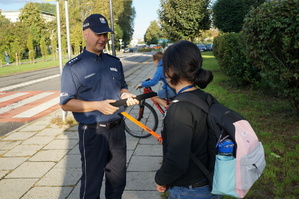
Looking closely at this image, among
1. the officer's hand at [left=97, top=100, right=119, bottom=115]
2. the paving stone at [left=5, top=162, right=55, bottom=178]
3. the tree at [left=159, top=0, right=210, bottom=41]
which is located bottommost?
the paving stone at [left=5, top=162, right=55, bottom=178]

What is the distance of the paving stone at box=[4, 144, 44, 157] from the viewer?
17.5 feet

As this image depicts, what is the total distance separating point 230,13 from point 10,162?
90.3ft

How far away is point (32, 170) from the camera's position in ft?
15.0

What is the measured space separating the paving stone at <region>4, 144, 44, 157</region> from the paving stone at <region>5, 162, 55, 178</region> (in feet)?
1.71

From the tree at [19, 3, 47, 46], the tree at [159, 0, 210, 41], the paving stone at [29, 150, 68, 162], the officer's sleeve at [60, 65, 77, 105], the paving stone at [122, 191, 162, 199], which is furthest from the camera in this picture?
the tree at [19, 3, 47, 46]

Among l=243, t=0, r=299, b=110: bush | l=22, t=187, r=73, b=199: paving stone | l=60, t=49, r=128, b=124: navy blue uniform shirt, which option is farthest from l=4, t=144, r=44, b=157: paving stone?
l=243, t=0, r=299, b=110: bush

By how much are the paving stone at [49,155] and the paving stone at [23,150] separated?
180mm

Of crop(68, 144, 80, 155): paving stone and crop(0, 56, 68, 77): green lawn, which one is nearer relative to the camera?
crop(68, 144, 80, 155): paving stone

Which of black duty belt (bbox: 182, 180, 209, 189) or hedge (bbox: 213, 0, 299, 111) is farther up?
hedge (bbox: 213, 0, 299, 111)

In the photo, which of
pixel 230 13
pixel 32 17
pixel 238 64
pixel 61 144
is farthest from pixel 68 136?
pixel 32 17

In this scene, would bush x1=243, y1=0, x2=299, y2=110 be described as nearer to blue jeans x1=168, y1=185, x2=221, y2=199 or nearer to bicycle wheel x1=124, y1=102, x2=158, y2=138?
bicycle wheel x1=124, y1=102, x2=158, y2=138

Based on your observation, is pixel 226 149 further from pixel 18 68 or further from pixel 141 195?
pixel 18 68

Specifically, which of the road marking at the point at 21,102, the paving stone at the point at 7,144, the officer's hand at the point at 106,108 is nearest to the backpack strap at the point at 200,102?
the officer's hand at the point at 106,108

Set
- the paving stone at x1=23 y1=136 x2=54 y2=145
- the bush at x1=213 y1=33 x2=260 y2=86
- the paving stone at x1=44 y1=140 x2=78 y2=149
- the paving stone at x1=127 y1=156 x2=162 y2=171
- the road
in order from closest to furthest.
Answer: the paving stone at x1=127 y1=156 x2=162 y2=171, the paving stone at x1=44 y1=140 x2=78 y2=149, the paving stone at x1=23 y1=136 x2=54 y2=145, the road, the bush at x1=213 y1=33 x2=260 y2=86
